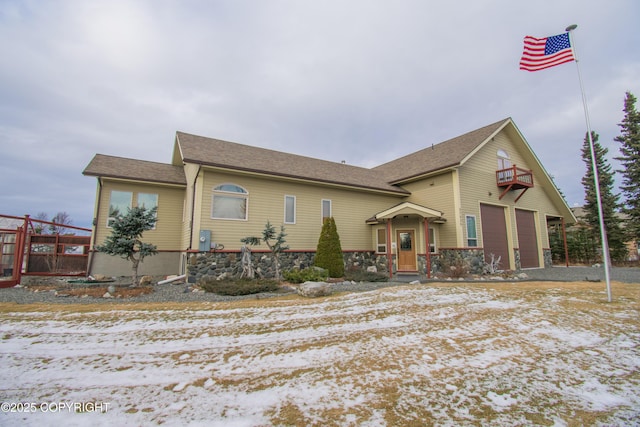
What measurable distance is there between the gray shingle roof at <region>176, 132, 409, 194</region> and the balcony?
508 centimetres

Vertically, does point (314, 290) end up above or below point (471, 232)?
below

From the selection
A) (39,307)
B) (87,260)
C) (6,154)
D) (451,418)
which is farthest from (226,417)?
(6,154)

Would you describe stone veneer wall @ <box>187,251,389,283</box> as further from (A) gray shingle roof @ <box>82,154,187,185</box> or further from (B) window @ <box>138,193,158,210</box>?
(A) gray shingle roof @ <box>82,154,187,185</box>

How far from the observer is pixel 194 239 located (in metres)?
9.89

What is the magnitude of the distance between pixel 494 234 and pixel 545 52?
28.8ft

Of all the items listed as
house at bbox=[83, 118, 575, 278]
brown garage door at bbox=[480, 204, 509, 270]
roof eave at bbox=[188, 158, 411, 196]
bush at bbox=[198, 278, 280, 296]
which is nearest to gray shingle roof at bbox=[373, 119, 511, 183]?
house at bbox=[83, 118, 575, 278]

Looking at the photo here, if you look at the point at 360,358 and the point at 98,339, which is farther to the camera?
the point at 98,339

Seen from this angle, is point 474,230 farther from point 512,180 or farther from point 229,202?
point 229,202

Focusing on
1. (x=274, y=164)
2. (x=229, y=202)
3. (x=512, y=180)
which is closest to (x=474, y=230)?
(x=512, y=180)

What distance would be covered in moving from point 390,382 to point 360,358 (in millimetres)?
652

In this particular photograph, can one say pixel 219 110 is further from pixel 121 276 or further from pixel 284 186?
pixel 121 276

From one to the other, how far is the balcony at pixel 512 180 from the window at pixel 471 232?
2974 millimetres

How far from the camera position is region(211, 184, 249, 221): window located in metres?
10.5

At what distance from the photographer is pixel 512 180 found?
45.2 ft
